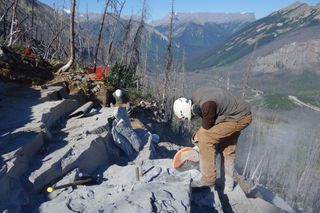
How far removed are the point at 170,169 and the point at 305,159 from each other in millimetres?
55279

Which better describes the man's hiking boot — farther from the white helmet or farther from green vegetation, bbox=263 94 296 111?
green vegetation, bbox=263 94 296 111

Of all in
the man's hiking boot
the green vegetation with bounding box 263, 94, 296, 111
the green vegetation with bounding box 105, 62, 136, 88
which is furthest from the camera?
the green vegetation with bounding box 263, 94, 296, 111

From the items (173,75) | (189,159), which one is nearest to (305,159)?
(173,75)

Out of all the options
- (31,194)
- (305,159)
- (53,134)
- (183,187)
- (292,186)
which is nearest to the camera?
(31,194)

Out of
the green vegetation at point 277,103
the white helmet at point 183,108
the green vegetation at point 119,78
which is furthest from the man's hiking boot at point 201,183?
the green vegetation at point 277,103

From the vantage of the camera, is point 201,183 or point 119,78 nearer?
point 201,183

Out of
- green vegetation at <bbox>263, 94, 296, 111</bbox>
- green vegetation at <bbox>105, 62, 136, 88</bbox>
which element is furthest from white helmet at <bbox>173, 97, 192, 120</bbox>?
green vegetation at <bbox>263, 94, 296, 111</bbox>

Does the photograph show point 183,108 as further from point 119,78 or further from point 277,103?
point 277,103

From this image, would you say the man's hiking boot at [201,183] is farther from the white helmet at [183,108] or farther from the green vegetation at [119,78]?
the green vegetation at [119,78]

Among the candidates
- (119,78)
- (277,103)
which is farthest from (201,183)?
(277,103)

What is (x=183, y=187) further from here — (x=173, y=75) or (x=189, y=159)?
(x=173, y=75)

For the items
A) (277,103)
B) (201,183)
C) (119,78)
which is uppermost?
(119,78)

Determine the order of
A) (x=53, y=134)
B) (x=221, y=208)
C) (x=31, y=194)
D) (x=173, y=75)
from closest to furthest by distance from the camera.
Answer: (x=31, y=194) → (x=221, y=208) → (x=53, y=134) → (x=173, y=75)

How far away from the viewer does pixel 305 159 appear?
192 feet
